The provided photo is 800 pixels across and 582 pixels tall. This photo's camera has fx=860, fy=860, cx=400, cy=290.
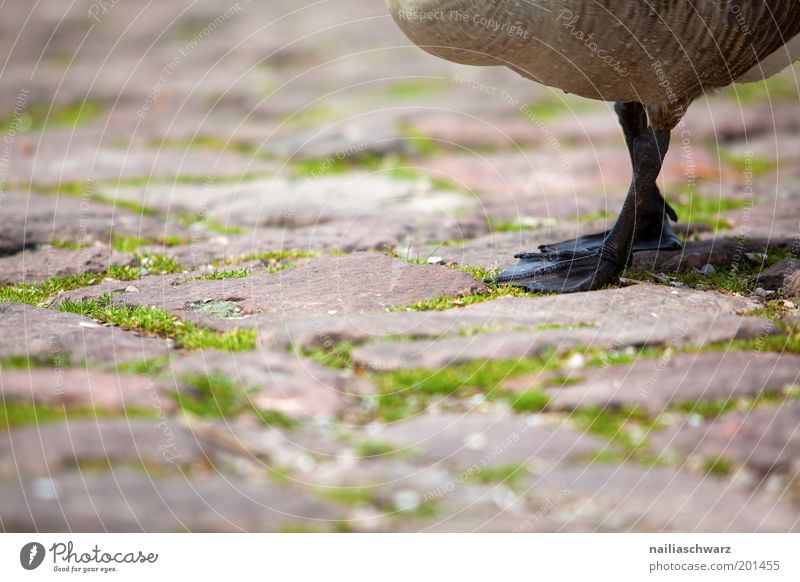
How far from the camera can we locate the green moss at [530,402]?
3.18 metres

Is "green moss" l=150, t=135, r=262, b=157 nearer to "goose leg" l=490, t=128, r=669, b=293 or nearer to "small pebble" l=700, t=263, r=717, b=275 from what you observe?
"goose leg" l=490, t=128, r=669, b=293

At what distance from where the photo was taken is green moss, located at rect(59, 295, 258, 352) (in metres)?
3.74

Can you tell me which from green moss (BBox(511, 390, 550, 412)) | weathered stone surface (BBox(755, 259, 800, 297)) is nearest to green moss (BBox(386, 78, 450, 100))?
weathered stone surface (BBox(755, 259, 800, 297))

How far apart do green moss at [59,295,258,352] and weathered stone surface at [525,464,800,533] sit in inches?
60.8

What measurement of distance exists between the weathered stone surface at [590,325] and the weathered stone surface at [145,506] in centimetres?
102

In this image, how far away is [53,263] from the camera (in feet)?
17.5

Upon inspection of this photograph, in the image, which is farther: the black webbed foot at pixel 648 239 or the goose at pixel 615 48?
the black webbed foot at pixel 648 239

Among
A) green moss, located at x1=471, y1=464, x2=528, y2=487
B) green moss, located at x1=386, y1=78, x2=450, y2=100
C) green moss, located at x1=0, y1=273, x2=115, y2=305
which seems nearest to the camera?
green moss, located at x1=471, y1=464, x2=528, y2=487

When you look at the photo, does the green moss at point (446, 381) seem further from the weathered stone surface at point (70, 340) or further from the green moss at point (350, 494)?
the weathered stone surface at point (70, 340)

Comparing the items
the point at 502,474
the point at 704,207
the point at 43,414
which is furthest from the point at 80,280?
the point at 704,207

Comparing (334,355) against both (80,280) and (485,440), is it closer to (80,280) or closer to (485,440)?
(485,440)

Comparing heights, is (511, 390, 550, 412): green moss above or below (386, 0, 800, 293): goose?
below

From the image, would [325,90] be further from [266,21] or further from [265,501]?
[265,501]

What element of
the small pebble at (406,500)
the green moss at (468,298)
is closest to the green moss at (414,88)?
the green moss at (468,298)
